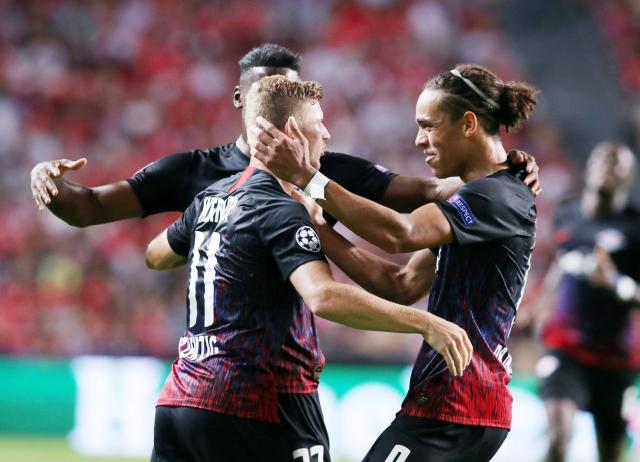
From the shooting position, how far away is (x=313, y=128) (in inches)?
157

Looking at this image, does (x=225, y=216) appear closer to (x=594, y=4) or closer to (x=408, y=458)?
(x=408, y=458)

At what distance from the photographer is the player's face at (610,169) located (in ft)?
25.5

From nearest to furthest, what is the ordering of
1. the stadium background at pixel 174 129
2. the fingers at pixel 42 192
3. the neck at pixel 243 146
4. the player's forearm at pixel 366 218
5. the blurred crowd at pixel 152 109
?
1. the player's forearm at pixel 366 218
2. the fingers at pixel 42 192
3. the neck at pixel 243 146
4. the stadium background at pixel 174 129
5. the blurred crowd at pixel 152 109

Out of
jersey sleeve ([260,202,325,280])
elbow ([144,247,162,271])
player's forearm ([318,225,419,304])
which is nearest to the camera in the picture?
jersey sleeve ([260,202,325,280])

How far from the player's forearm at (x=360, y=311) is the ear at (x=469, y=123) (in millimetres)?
1022

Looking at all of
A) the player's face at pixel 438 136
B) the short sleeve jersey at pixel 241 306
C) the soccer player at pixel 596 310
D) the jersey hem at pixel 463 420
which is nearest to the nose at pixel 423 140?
the player's face at pixel 438 136

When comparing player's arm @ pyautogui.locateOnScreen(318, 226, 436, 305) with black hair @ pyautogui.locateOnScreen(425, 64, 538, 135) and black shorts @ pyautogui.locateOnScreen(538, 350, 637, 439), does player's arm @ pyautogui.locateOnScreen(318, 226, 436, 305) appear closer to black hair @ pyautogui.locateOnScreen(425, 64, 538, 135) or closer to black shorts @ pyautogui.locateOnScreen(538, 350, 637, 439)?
black hair @ pyautogui.locateOnScreen(425, 64, 538, 135)

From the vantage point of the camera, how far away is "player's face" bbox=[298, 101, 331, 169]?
3.96 metres

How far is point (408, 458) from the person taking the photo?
13.0 feet

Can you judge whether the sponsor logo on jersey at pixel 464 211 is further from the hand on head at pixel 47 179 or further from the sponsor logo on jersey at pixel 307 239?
the hand on head at pixel 47 179

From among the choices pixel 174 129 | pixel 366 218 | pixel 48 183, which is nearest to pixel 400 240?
pixel 366 218

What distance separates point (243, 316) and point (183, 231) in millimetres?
691

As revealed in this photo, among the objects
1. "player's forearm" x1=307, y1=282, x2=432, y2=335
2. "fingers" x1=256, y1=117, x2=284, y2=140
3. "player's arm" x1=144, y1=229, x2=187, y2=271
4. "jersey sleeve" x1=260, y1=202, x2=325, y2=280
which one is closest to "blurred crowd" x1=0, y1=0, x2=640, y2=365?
"player's arm" x1=144, y1=229, x2=187, y2=271

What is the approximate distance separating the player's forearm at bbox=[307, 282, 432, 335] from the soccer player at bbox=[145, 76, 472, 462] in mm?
31
